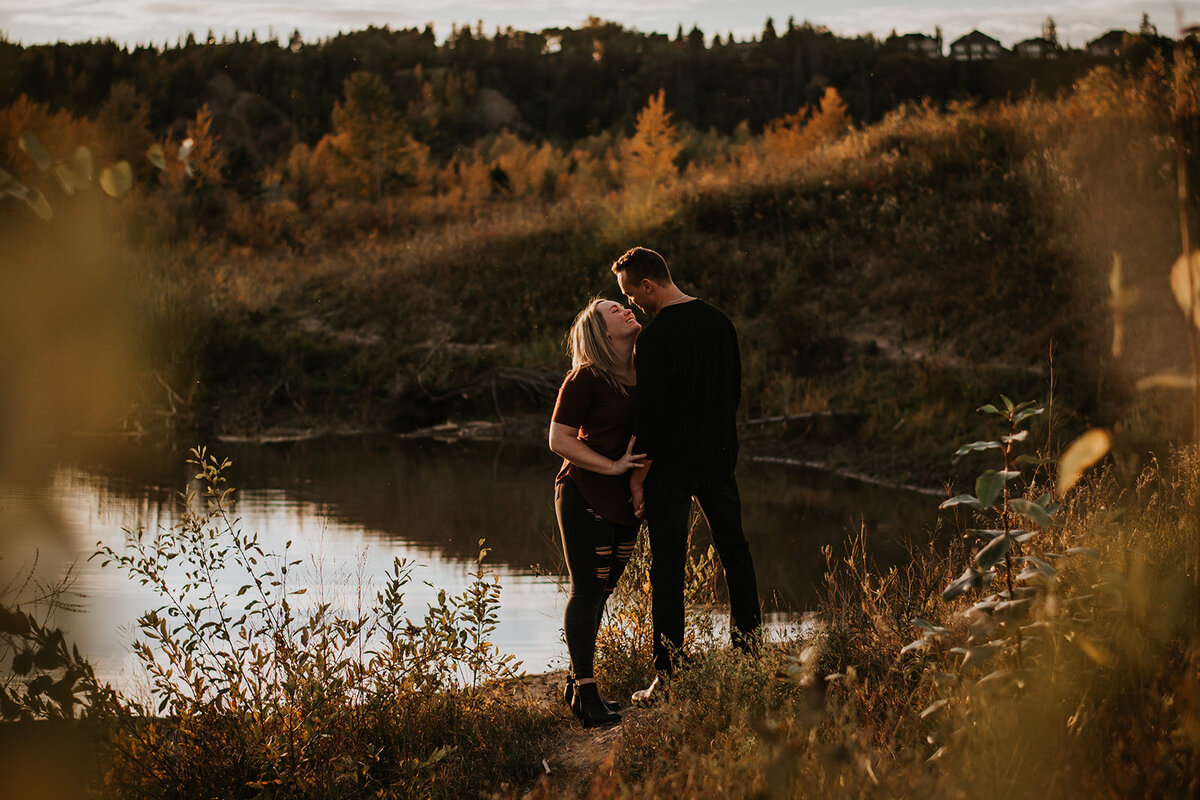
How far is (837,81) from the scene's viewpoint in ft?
263

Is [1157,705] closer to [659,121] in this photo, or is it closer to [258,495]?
[258,495]

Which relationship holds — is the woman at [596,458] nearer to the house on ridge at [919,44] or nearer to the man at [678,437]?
the man at [678,437]

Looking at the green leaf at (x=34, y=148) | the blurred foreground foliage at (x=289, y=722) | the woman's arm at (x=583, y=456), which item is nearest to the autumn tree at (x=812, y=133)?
the woman's arm at (x=583, y=456)

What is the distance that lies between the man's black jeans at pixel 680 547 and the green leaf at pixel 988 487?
185cm

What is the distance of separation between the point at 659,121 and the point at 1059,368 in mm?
22757

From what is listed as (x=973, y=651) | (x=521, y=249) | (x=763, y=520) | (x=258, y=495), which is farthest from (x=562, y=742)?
(x=521, y=249)

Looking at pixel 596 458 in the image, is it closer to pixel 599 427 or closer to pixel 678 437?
pixel 599 427

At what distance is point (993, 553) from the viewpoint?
3445 millimetres

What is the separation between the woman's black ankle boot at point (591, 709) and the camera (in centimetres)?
510

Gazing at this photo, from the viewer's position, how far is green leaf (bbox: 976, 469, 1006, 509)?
3.20 metres

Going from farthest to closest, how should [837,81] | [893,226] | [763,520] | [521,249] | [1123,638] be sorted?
[837,81]
[521,249]
[893,226]
[763,520]
[1123,638]

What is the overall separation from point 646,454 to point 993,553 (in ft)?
6.08

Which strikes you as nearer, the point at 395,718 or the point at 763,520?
the point at 395,718

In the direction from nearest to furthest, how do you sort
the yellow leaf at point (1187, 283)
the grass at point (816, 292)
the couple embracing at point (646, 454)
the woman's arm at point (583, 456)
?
the yellow leaf at point (1187, 283)
the woman's arm at point (583, 456)
the couple embracing at point (646, 454)
the grass at point (816, 292)
